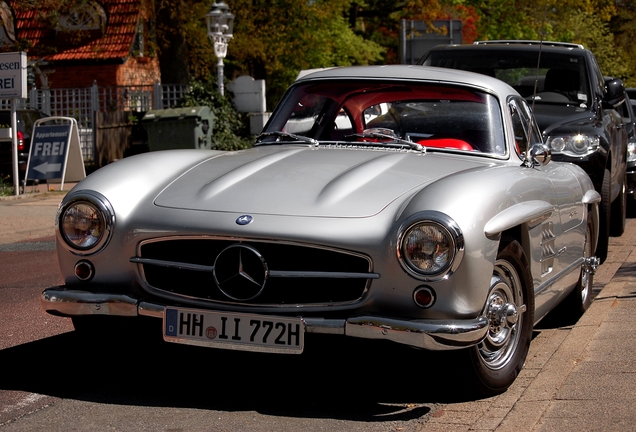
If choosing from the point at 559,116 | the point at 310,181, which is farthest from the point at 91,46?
the point at 310,181

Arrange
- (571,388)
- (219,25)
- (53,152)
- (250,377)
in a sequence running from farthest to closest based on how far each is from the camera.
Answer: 1. (219,25)
2. (53,152)
3. (250,377)
4. (571,388)

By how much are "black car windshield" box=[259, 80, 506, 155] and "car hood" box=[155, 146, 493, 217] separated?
0.87 ft

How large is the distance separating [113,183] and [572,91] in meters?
6.50

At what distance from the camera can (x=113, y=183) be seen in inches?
193

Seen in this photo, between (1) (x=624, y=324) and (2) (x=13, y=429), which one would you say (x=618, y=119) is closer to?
(1) (x=624, y=324)

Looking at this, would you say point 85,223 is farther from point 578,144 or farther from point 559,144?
point 578,144

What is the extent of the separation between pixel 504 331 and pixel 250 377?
4.07 ft

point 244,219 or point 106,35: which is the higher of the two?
point 106,35

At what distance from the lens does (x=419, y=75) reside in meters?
6.07

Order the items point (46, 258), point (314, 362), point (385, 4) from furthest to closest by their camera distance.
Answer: point (385, 4), point (46, 258), point (314, 362)

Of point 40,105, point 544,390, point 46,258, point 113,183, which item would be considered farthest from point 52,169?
point 544,390

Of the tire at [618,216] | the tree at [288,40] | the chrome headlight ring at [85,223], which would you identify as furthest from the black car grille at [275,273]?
the tree at [288,40]

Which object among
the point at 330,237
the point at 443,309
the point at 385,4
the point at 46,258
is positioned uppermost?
the point at 385,4

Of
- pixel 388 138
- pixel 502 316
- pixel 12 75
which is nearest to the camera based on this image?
pixel 502 316
